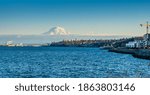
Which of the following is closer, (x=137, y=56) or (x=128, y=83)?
(x=128, y=83)

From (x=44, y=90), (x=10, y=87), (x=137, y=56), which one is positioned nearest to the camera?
(x=44, y=90)

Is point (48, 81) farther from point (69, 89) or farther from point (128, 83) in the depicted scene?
point (128, 83)

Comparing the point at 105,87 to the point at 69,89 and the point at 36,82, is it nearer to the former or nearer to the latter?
the point at 69,89

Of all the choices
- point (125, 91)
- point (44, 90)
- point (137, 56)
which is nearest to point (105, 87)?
point (125, 91)

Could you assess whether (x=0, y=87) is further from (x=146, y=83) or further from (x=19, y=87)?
(x=146, y=83)

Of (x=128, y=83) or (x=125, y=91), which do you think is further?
(x=128, y=83)

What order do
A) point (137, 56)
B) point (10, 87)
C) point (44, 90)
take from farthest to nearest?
point (137, 56) < point (10, 87) < point (44, 90)

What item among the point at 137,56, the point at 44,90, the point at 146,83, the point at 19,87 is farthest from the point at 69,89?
the point at 137,56

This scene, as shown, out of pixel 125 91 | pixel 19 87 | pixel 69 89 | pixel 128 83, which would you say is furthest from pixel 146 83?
pixel 19 87
